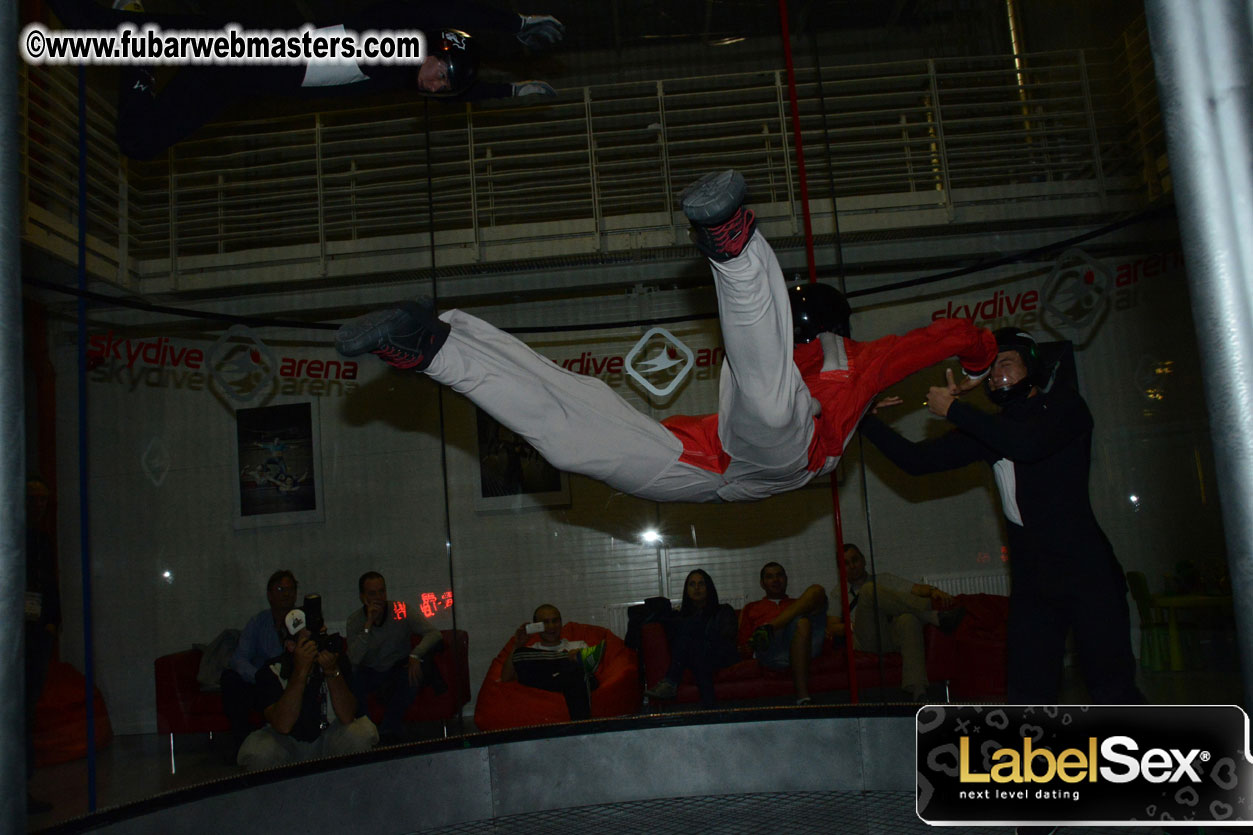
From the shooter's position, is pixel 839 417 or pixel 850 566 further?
pixel 850 566

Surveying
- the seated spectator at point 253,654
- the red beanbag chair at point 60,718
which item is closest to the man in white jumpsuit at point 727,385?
the seated spectator at point 253,654

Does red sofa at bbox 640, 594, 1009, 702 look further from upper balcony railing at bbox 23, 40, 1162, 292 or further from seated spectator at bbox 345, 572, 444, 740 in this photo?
upper balcony railing at bbox 23, 40, 1162, 292

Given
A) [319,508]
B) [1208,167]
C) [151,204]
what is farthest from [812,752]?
[151,204]

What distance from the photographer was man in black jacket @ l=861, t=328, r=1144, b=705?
7.73 ft

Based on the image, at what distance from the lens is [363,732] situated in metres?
4.05

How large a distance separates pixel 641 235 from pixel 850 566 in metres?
2.07

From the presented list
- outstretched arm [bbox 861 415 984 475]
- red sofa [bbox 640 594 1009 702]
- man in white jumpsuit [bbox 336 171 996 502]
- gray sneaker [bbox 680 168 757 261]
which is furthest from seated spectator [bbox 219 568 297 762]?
gray sneaker [bbox 680 168 757 261]

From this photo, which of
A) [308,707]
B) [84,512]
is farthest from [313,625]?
[84,512]

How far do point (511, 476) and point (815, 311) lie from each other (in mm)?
2763

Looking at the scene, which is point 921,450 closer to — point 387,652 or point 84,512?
point 84,512

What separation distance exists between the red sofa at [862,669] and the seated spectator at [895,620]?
0.06 m

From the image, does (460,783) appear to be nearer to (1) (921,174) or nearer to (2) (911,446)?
(2) (911,446)

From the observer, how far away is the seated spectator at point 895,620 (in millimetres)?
4555

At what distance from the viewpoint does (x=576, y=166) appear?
4945 mm
